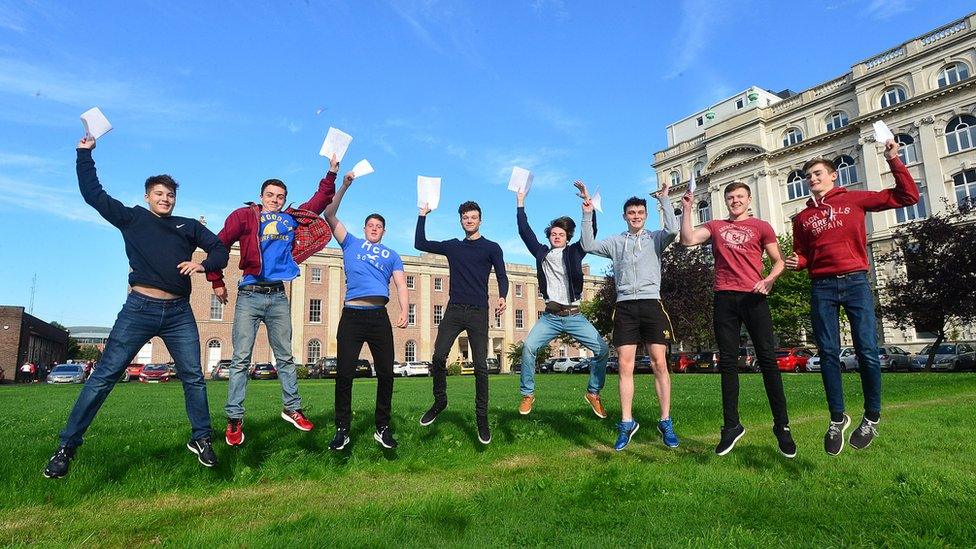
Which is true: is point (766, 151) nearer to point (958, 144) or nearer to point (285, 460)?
point (958, 144)

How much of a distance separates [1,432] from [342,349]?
5.37m

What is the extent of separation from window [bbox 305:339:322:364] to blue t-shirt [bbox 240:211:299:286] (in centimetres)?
5742

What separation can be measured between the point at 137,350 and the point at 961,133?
53709mm

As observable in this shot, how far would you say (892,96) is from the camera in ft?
152

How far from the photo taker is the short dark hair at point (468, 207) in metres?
6.97

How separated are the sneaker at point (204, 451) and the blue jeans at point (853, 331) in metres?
5.58

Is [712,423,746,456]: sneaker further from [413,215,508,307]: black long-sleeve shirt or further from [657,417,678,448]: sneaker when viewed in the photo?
[413,215,508,307]: black long-sleeve shirt

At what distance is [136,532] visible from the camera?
12.5 ft

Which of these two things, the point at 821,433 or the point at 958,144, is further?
the point at 958,144

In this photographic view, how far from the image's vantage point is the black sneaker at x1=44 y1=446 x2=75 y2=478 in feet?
14.9

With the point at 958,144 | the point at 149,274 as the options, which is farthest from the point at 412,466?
the point at 958,144

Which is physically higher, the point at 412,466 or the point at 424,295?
the point at 424,295

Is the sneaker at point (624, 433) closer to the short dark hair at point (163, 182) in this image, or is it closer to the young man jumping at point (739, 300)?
the young man jumping at point (739, 300)

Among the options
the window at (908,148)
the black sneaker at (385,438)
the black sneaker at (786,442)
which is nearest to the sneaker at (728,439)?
the black sneaker at (786,442)
